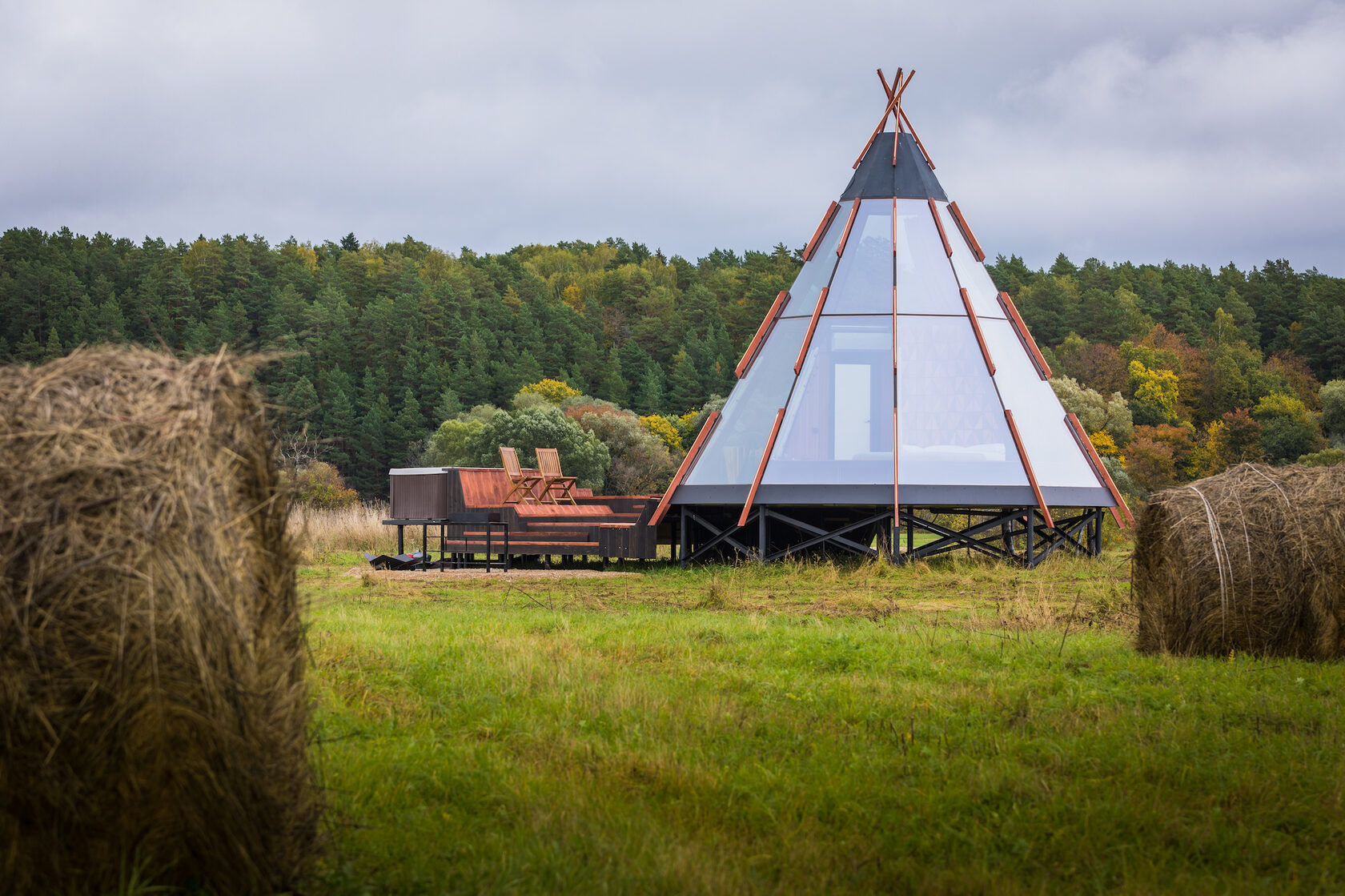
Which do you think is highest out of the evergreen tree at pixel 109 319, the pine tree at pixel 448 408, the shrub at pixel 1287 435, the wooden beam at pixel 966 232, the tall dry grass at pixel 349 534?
the evergreen tree at pixel 109 319

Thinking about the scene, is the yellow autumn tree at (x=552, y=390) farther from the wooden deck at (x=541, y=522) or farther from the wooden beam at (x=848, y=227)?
the wooden beam at (x=848, y=227)

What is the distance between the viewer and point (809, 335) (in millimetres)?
17062

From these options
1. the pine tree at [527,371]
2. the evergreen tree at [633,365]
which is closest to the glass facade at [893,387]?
the pine tree at [527,371]

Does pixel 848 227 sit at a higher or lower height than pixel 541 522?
higher

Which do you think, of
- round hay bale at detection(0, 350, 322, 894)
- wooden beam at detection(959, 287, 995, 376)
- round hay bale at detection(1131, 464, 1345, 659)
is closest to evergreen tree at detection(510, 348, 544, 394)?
wooden beam at detection(959, 287, 995, 376)

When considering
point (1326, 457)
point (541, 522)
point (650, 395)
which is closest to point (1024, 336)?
point (541, 522)

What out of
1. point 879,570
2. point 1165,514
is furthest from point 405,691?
point 879,570

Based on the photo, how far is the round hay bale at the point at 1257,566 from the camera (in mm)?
7863

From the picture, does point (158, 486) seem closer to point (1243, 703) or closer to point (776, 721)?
point (776, 721)

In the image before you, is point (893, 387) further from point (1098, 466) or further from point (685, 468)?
point (1098, 466)

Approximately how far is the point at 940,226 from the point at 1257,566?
1072cm

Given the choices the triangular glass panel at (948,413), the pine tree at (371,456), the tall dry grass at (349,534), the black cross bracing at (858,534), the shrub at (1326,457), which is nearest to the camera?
the triangular glass panel at (948,413)

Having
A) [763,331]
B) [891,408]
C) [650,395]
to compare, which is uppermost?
[650,395]

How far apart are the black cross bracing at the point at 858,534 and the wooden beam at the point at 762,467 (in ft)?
0.61
